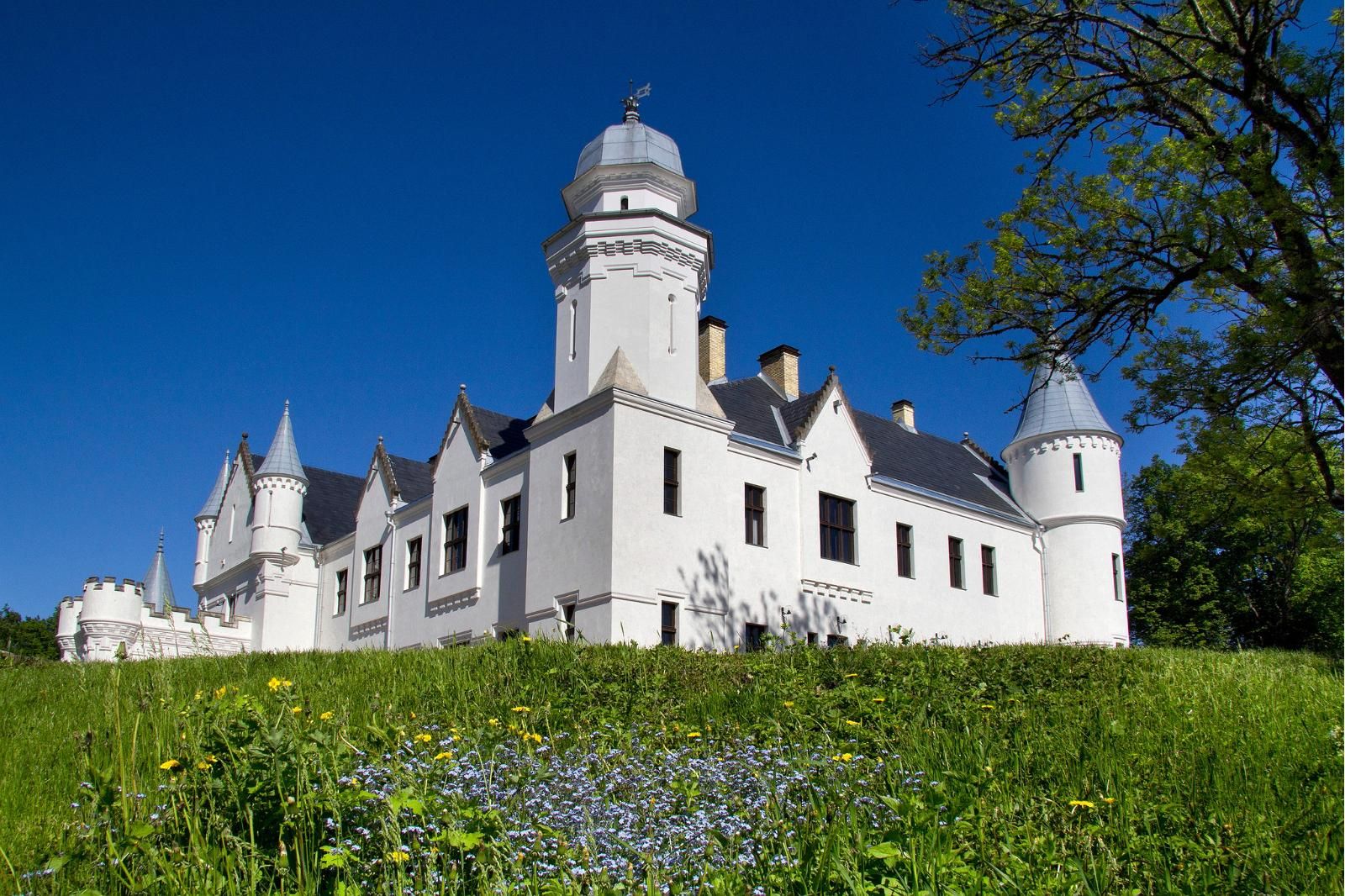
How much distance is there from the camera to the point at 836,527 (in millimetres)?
28297

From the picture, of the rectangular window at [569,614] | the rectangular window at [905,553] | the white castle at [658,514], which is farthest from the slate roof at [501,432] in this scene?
the rectangular window at [905,553]

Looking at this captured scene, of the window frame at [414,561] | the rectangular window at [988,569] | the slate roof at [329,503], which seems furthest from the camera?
the slate roof at [329,503]

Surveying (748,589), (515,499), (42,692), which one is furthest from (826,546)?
(42,692)

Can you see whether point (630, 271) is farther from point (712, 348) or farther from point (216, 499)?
point (216, 499)

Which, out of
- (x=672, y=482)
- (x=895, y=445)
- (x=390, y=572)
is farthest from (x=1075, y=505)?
(x=390, y=572)

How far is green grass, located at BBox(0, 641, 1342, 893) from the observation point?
5625mm

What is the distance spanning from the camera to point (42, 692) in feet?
41.8

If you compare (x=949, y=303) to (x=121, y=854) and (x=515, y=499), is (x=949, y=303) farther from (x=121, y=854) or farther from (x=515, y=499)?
(x=515, y=499)

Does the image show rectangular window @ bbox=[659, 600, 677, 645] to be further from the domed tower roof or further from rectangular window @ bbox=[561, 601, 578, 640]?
the domed tower roof

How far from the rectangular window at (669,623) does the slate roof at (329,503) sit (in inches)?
662

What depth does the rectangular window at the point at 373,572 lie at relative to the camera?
32.3 metres

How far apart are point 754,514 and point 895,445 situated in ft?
32.1

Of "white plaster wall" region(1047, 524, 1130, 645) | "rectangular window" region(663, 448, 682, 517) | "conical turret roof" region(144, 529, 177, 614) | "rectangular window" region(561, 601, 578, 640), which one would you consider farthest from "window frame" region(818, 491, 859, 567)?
"conical turret roof" region(144, 529, 177, 614)

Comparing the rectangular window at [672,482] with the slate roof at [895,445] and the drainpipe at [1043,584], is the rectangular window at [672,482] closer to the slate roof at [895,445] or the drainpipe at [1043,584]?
the slate roof at [895,445]
